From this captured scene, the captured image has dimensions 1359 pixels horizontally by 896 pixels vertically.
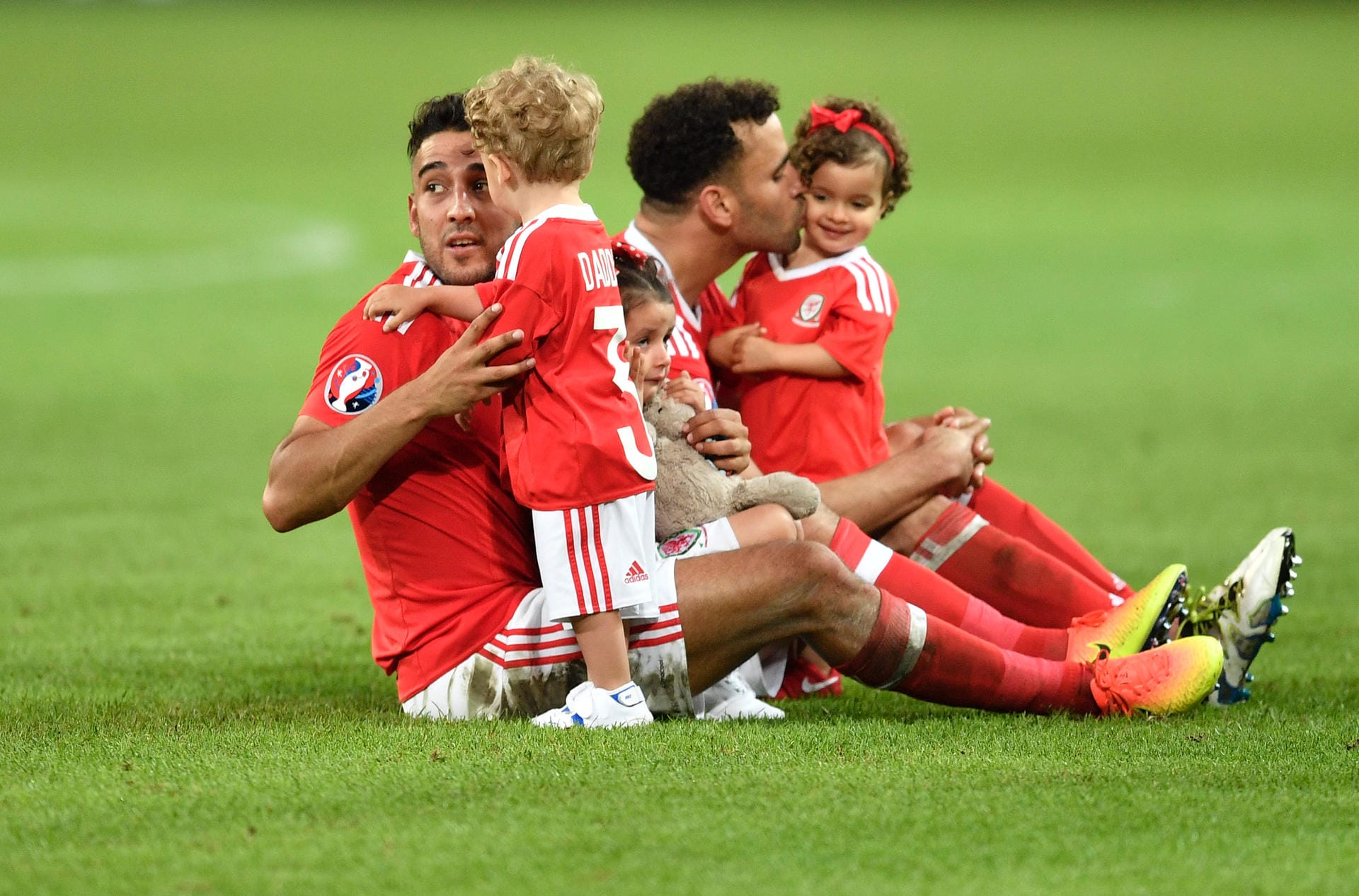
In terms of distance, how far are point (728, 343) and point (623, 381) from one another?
1310 mm

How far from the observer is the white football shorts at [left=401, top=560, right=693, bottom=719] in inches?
171

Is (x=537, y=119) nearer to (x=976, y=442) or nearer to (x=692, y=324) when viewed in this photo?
(x=692, y=324)

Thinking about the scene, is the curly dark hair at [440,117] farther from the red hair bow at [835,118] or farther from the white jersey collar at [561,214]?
the red hair bow at [835,118]

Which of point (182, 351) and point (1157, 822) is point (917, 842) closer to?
point (1157, 822)

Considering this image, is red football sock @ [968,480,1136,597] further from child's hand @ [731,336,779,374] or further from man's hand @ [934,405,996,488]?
child's hand @ [731,336,779,374]

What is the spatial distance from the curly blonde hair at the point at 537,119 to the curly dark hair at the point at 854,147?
1575mm

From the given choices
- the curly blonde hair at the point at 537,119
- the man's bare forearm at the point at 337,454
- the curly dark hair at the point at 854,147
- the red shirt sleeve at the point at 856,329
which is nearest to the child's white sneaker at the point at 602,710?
the man's bare forearm at the point at 337,454

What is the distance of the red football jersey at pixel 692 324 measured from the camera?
516 cm

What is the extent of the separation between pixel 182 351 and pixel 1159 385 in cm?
895

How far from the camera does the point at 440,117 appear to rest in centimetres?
468

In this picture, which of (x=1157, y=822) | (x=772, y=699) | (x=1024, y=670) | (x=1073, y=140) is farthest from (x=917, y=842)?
(x=1073, y=140)

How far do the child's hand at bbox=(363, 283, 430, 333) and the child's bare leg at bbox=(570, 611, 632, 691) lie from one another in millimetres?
874

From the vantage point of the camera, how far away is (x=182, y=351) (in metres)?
16.5

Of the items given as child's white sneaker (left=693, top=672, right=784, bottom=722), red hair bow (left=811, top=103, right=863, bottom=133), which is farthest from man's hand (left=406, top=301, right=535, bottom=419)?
red hair bow (left=811, top=103, right=863, bottom=133)
